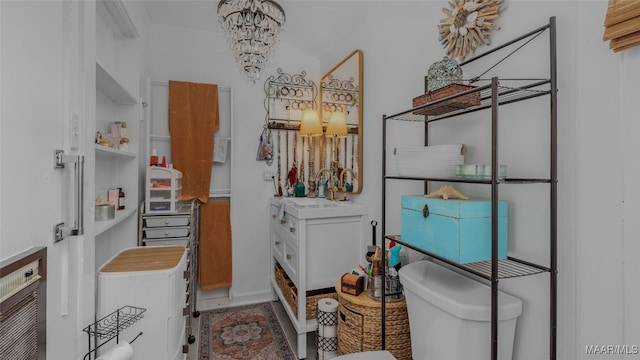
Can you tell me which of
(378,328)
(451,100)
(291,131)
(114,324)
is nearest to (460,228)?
(451,100)

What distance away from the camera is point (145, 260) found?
165 centimetres

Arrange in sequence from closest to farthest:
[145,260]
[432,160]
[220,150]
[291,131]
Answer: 1. [432,160]
2. [145,260]
3. [220,150]
4. [291,131]

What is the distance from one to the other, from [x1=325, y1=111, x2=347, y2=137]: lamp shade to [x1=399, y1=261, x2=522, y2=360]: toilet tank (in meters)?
1.43

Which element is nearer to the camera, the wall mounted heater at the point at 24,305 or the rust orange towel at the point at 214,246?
the wall mounted heater at the point at 24,305

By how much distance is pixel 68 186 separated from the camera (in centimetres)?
112

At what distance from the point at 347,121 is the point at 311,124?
0.42 meters

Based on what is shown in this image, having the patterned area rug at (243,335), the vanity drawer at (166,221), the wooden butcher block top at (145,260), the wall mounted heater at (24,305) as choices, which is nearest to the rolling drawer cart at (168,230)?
the vanity drawer at (166,221)

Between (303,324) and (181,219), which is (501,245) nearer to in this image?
(303,324)

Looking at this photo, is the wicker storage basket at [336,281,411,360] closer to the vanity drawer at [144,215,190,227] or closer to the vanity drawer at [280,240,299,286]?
the vanity drawer at [280,240,299,286]

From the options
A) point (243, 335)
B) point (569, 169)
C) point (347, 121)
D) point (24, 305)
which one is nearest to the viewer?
point (24, 305)

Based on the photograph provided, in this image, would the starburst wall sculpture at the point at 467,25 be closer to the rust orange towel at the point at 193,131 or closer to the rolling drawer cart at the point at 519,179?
the rolling drawer cart at the point at 519,179

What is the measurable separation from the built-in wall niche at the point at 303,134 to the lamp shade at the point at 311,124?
1 centimetres

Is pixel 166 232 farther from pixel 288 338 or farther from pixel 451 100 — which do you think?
pixel 451 100

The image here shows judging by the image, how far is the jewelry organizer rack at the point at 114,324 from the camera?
1.30 metres
